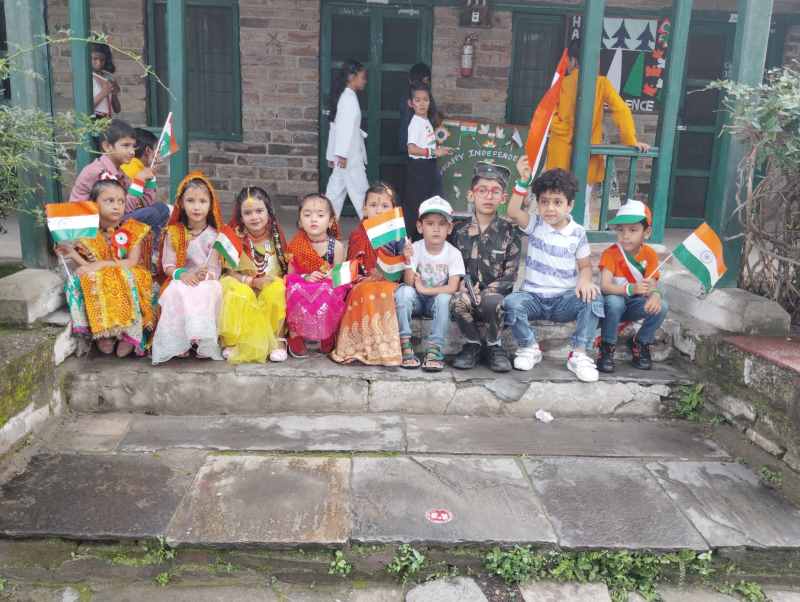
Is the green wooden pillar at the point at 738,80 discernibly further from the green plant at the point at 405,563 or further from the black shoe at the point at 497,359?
the green plant at the point at 405,563

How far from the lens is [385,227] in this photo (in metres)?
A: 4.12

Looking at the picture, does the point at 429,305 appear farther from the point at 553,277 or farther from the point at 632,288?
the point at 632,288

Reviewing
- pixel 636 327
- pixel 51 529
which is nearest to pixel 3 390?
pixel 51 529

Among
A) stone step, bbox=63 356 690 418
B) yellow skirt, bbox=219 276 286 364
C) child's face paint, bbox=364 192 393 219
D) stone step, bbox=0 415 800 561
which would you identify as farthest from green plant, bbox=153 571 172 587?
child's face paint, bbox=364 192 393 219

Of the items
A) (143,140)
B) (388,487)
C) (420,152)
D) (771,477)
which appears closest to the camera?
(388,487)

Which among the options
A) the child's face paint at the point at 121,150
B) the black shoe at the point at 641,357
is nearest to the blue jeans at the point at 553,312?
the black shoe at the point at 641,357

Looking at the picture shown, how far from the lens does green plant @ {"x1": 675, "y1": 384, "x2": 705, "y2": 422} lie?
4109 millimetres

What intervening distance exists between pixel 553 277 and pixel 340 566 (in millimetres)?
2290

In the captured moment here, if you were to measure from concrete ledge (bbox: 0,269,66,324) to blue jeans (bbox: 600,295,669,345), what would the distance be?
3236 mm

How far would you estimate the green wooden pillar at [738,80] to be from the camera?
4441mm

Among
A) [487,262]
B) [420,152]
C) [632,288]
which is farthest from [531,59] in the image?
[632,288]

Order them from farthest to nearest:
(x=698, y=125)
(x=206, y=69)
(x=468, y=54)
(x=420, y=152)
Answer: (x=698, y=125), (x=206, y=69), (x=468, y=54), (x=420, y=152)

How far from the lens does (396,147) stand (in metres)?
7.91

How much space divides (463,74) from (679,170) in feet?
9.20
